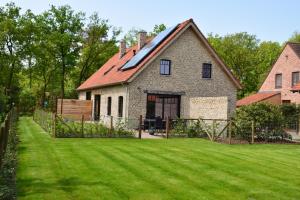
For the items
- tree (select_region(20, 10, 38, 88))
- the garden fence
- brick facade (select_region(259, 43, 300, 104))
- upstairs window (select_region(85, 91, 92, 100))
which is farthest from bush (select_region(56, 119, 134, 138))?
tree (select_region(20, 10, 38, 88))

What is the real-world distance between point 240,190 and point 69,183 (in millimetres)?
3993

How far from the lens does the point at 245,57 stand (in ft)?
203

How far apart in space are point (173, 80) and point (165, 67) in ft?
3.66

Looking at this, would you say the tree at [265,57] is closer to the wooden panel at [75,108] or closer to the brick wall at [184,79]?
the brick wall at [184,79]

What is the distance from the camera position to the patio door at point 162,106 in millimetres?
27548

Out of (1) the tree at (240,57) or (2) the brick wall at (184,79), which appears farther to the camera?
(1) the tree at (240,57)

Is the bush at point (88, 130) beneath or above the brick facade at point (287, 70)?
beneath

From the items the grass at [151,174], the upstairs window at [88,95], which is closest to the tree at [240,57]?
the upstairs window at [88,95]

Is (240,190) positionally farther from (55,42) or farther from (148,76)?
(55,42)

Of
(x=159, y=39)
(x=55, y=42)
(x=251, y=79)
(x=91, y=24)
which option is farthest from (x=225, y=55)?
(x=159, y=39)

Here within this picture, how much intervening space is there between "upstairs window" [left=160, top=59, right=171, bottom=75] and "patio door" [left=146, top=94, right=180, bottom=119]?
1667mm

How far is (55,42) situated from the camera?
48.8 meters

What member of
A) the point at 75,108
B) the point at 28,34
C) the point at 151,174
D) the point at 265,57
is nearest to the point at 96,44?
the point at 28,34

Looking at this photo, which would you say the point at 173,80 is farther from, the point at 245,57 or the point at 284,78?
the point at 245,57
